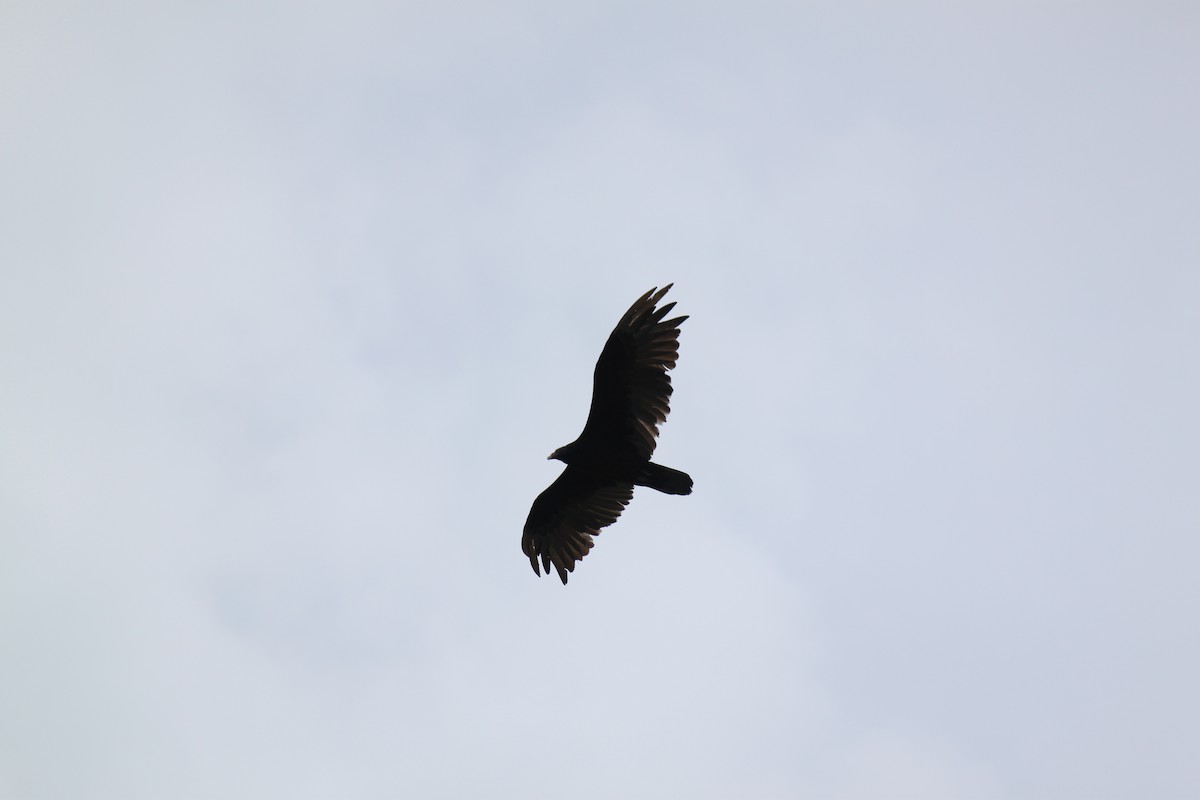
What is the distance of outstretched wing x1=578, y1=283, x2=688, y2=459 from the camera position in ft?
52.6

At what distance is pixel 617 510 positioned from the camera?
57.6 ft

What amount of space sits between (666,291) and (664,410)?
71.0 inches

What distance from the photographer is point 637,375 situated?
16.2m

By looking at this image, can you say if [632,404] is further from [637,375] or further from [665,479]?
[665,479]

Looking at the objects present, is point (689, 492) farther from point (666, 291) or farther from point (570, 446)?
point (666, 291)

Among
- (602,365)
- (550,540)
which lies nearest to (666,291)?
(602,365)

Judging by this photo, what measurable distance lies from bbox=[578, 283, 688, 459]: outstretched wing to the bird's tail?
312 mm

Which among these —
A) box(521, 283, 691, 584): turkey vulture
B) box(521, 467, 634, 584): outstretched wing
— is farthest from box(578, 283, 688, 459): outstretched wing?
box(521, 467, 634, 584): outstretched wing

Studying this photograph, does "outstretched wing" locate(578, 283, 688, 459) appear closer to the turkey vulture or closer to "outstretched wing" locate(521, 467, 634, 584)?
the turkey vulture

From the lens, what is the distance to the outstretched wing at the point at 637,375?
16.0m

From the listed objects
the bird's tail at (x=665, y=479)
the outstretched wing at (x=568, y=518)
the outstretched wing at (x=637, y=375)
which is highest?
the outstretched wing at (x=637, y=375)

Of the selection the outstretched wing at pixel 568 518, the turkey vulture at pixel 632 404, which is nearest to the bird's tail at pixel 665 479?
the turkey vulture at pixel 632 404

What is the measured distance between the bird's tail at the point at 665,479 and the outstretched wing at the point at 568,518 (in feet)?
3.68

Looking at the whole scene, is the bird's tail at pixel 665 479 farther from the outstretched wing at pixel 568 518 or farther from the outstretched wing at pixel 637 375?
the outstretched wing at pixel 568 518
